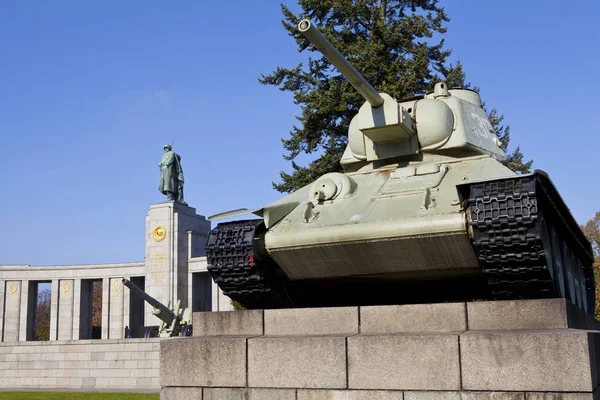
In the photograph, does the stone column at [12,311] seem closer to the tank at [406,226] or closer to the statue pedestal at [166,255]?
the statue pedestal at [166,255]

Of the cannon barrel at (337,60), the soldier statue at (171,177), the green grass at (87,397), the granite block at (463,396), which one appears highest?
the soldier statue at (171,177)

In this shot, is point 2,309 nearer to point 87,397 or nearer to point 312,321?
point 87,397

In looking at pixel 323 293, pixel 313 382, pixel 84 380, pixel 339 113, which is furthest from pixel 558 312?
pixel 84 380

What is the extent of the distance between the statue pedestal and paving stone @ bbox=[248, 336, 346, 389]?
30929mm

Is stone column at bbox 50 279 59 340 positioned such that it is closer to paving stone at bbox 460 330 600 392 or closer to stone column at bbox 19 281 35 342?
stone column at bbox 19 281 35 342

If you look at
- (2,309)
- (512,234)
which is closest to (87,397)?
(512,234)

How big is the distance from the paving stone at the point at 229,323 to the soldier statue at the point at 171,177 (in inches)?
1239

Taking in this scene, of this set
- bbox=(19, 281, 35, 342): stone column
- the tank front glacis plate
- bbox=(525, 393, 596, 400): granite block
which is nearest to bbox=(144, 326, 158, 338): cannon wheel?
bbox=(19, 281, 35, 342): stone column

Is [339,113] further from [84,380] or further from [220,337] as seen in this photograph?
[220,337]

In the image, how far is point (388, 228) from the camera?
742 centimetres

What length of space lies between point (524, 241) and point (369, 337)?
1.75m

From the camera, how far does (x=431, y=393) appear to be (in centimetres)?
669

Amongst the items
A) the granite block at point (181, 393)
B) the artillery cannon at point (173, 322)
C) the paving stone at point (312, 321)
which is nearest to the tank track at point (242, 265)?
the paving stone at point (312, 321)

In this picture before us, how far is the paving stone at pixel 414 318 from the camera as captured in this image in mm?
7102
